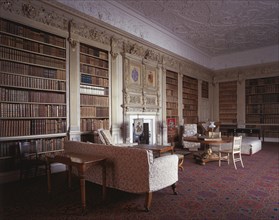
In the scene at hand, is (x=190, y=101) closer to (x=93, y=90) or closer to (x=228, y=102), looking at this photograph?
(x=228, y=102)

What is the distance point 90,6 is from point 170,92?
4243 mm

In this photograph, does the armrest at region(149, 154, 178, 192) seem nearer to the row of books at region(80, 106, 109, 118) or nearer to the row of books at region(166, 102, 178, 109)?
the row of books at region(80, 106, 109, 118)

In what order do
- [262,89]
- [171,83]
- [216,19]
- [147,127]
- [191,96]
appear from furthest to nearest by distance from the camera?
[262,89] → [191,96] → [171,83] → [147,127] → [216,19]

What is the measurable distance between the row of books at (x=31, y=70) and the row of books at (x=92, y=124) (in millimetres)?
1164

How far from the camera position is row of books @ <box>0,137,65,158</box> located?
3.95m

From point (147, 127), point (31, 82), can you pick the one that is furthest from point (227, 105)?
point (31, 82)

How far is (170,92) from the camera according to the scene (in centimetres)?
834

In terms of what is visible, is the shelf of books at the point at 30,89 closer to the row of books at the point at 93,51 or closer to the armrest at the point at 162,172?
the row of books at the point at 93,51

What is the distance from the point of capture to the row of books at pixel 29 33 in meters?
3.98

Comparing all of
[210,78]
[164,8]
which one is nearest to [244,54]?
[210,78]

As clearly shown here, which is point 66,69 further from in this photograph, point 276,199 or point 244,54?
point 244,54

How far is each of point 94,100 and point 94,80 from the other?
1.67 feet

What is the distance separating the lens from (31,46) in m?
4.33

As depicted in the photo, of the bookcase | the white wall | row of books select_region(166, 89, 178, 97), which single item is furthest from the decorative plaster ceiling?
row of books select_region(166, 89, 178, 97)
